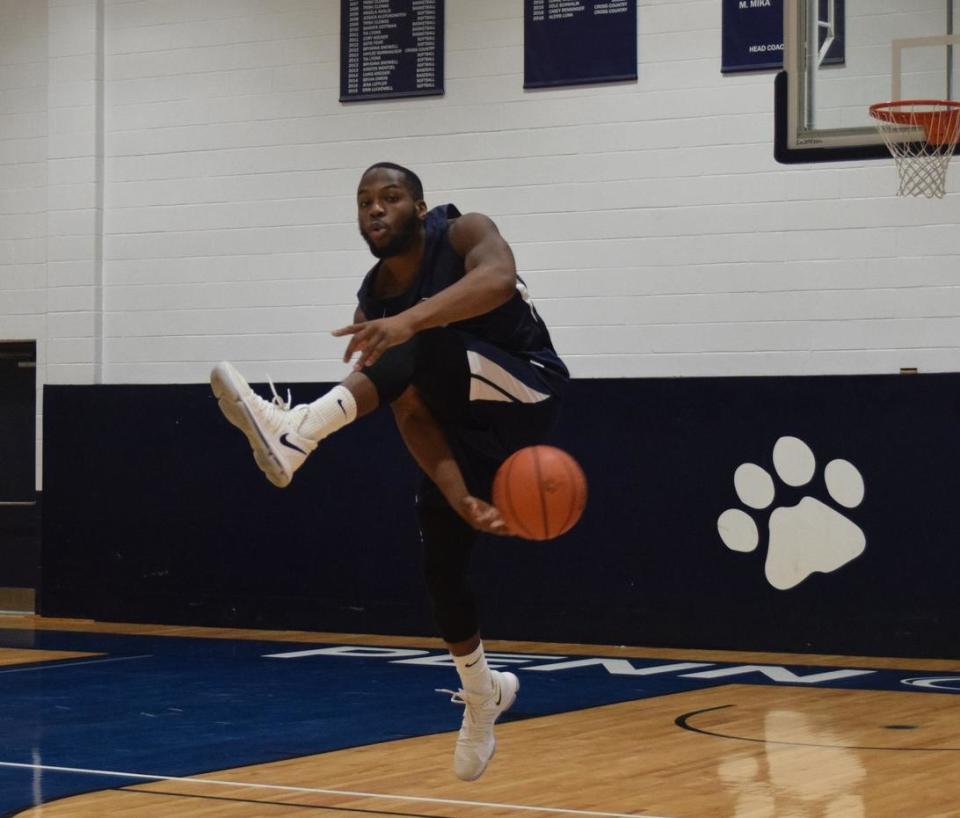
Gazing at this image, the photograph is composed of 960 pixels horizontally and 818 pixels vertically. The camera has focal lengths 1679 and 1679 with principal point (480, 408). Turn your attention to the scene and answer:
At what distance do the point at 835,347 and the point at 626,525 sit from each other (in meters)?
1.75

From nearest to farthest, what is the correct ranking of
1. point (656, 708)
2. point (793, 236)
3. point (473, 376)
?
1. point (473, 376)
2. point (656, 708)
3. point (793, 236)

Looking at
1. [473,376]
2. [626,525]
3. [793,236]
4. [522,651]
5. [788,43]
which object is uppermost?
[788,43]

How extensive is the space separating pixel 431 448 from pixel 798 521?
5452 mm

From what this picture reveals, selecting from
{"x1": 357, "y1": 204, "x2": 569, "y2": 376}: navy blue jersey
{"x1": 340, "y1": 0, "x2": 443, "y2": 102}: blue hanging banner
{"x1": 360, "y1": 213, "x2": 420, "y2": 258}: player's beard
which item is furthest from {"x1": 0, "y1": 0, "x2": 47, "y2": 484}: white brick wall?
{"x1": 360, "y1": 213, "x2": 420, "y2": 258}: player's beard

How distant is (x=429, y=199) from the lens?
38.4ft

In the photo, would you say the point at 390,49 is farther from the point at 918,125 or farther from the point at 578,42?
the point at 918,125

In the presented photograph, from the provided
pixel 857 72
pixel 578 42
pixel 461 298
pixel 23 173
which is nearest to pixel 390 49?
pixel 578 42

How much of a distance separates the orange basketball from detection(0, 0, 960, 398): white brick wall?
5.93 meters

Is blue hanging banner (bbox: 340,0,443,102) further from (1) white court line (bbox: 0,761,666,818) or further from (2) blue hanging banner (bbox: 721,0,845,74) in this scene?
(1) white court line (bbox: 0,761,666,818)

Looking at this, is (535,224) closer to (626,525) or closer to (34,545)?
(626,525)

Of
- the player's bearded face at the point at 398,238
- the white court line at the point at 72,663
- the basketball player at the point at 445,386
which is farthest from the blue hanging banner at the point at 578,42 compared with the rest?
the player's bearded face at the point at 398,238

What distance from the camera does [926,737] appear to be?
7.19 meters

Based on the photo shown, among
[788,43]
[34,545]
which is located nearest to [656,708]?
[788,43]

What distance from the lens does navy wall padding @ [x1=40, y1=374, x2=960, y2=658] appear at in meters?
10.1
